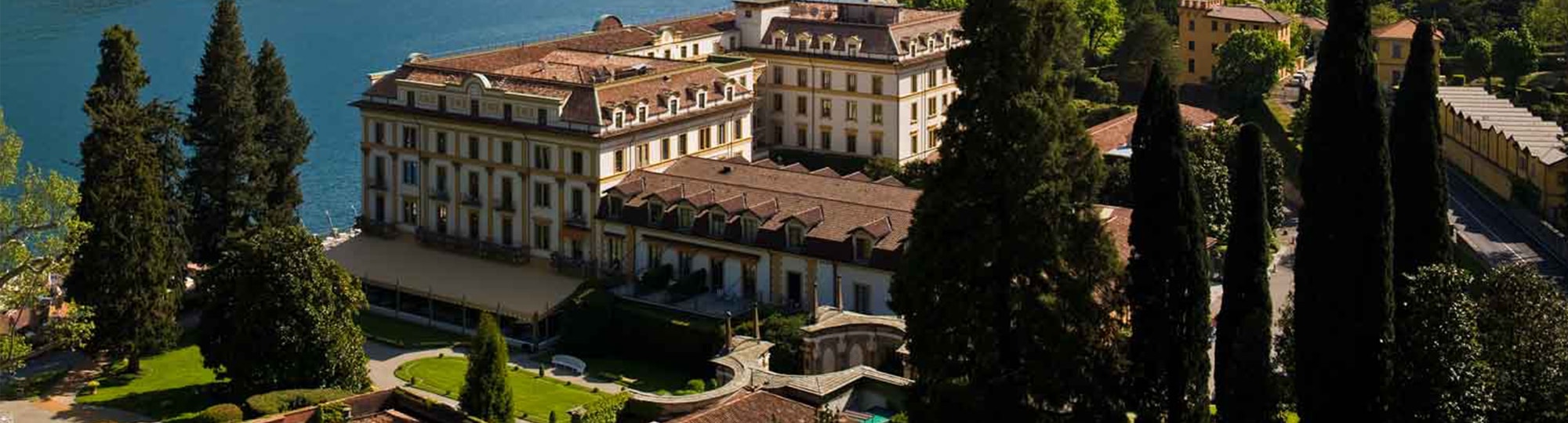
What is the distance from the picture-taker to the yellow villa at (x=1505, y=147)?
228 ft

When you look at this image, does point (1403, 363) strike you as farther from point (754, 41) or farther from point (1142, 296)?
point (754, 41)

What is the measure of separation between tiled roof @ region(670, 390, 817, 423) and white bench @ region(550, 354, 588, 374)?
11.5 meters

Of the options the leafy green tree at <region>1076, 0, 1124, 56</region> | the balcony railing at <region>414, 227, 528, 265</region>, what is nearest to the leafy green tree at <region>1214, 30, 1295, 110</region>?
the leafy green tree at <region>1076, 0, 1124, 56</region>

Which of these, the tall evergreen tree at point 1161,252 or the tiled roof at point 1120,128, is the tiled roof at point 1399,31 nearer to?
the tiled roof at point 1120,128

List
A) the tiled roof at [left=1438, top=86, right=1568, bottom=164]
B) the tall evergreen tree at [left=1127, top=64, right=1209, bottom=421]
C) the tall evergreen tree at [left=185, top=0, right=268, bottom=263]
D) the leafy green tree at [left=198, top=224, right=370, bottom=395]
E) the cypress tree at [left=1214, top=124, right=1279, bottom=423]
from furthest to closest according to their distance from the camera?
the tiled roof at [left=1438, top=86, right=1568, bottom=164] < the tall evergreen tree at [left=185, top=0, right=268, bottom=263] < the leafy green tree at [left=198, top=224, right=370, bottom=395] < the cypress tree at [left=1214, top=124, right=1279, bottom=423] < the tall evergreen tree at [left=1127, top=64, right=1209, bottom=421]

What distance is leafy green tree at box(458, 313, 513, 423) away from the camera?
47.9 meters

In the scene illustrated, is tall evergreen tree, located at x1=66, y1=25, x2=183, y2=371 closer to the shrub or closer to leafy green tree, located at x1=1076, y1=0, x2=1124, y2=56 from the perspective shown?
the shrub

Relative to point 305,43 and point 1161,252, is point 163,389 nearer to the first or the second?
point 1161,252

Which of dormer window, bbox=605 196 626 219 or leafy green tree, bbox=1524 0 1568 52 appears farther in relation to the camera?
leafy green tree, bbox=1524 0 1568 52

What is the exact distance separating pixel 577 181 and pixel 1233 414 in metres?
34.4

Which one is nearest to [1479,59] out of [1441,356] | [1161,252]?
[1441,356]

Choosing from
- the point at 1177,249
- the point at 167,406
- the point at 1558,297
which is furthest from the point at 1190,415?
the point at 167,406

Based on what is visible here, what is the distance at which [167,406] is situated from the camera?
54531 millimetres

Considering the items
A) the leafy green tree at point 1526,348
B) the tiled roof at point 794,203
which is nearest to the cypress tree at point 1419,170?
the leafy green tree at point 1526,348
